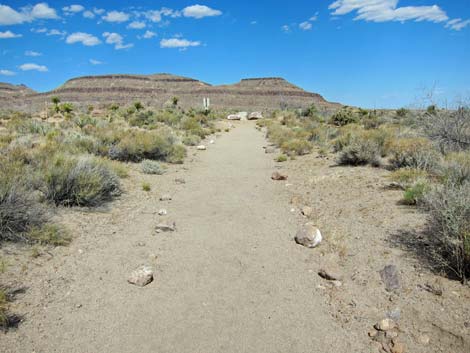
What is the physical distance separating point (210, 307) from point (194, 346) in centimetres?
58

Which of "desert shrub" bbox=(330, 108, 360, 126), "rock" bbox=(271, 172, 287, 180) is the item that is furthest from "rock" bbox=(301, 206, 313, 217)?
"desert shrub" bbox=(330, 108, 360, 126)

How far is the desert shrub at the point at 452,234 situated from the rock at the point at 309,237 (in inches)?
59.9

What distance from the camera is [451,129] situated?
935 centimetres

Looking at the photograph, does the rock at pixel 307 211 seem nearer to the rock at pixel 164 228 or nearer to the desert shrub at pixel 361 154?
the rock at pixel 164 228

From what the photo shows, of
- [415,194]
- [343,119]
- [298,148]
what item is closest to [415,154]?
[415,194]

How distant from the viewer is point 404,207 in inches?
→ 232

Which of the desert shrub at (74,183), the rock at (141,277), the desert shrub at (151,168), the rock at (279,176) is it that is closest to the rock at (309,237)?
the rock at (141,277)

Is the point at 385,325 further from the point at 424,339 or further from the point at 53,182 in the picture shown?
the point at 53,182

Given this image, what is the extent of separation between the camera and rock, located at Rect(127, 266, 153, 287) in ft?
13.1

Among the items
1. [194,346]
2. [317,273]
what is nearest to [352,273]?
[317,273]

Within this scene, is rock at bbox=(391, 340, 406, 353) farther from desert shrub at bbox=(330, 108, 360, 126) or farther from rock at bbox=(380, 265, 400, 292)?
desert shrub at bbox=(330, 108, 360, 126)

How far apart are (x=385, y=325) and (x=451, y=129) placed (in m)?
8.27

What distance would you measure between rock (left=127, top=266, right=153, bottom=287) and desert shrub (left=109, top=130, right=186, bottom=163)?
23.6 feet

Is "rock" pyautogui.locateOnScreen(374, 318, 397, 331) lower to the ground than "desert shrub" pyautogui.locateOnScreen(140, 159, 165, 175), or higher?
lower
